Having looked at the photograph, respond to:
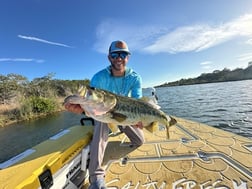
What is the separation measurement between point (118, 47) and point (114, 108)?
119 centimetres

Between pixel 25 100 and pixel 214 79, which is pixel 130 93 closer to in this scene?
pixel 25 100

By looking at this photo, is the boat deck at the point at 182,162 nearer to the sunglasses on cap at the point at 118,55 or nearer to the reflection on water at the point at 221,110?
the sunglasses on cap at the point at 118,55

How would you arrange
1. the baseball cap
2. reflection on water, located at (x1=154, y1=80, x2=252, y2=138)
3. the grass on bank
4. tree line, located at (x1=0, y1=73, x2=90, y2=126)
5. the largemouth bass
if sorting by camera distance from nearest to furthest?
1. the largemouth bass
2. the baseball cap
3. reflection on water, located at (x1=154, y1=80, x2=252, y2=138)
4. the grass on bank
5. tree line, located at (x1=0, y1=73, x2=90, y2=126)

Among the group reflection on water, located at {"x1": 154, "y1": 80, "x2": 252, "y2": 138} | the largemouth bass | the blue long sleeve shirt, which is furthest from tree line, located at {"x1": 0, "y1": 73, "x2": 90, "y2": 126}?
the largemouth bass

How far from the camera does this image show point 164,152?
302 centimetres

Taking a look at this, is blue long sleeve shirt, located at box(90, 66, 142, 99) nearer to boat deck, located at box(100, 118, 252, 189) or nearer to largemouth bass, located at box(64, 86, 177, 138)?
largemouth bass, located at box(64, 86, 177, 138)

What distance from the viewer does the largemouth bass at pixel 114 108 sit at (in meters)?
1.82

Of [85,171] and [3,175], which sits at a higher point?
[3,175]

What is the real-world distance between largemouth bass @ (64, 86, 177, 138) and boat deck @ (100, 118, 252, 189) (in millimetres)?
727

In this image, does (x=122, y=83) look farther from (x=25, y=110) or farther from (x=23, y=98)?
(x=23, y=98)

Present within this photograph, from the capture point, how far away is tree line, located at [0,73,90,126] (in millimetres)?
20609

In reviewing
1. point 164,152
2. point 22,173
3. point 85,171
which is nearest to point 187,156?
point 164,152

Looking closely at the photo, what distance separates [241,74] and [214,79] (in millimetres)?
10425

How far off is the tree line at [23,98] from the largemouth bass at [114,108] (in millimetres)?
16316
